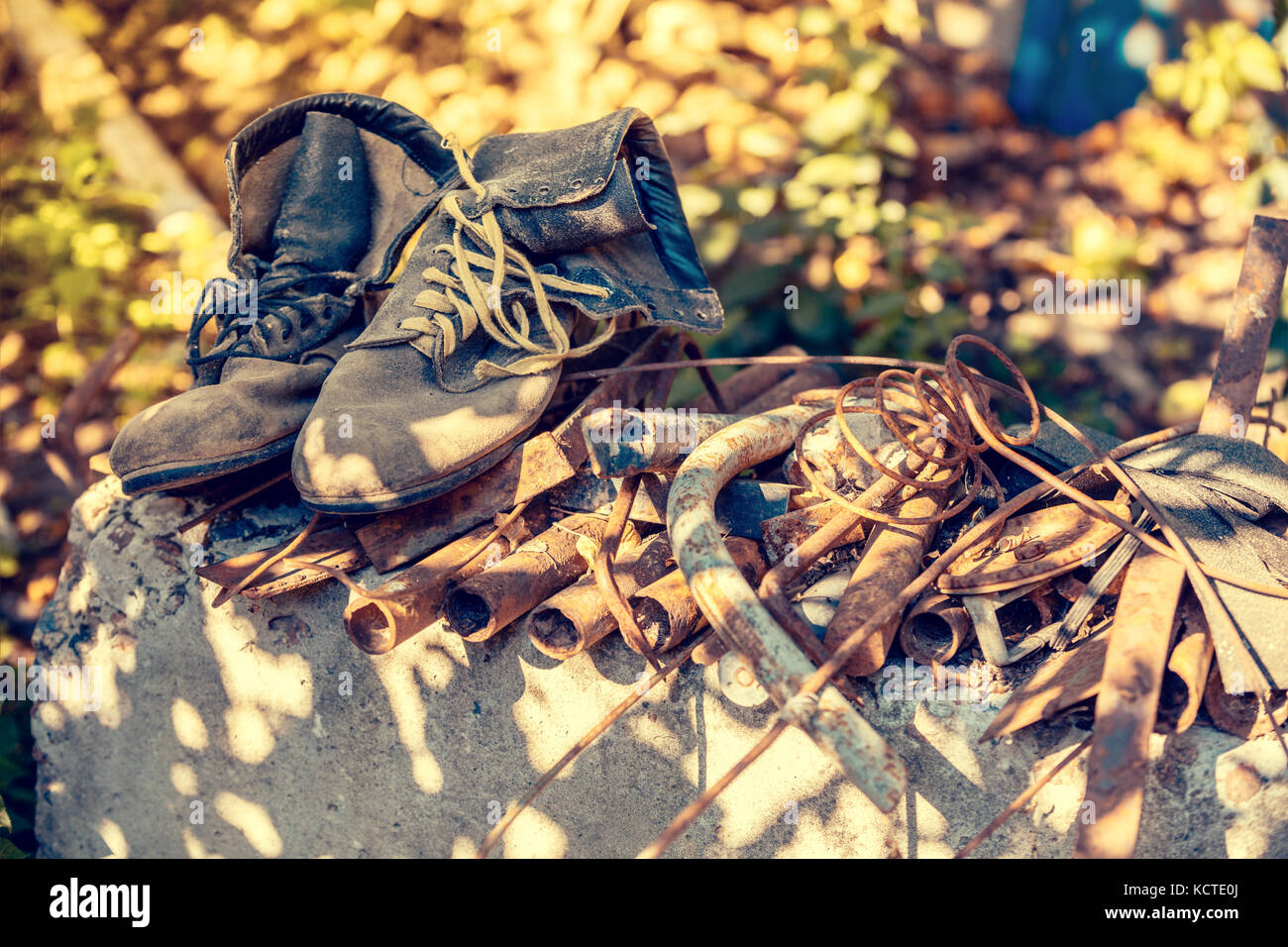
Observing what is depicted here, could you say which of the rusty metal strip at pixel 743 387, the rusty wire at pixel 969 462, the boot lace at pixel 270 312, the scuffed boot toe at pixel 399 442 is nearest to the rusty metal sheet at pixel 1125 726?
the rusty wire at pixel 969 462

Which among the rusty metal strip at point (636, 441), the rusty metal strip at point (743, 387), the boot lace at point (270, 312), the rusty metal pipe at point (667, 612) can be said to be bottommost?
the rusty metal pipe at point (667, 612)

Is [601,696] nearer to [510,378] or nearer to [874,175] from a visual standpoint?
[510,378]

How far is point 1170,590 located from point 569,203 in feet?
4.19

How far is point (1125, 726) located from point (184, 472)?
1.61 metres

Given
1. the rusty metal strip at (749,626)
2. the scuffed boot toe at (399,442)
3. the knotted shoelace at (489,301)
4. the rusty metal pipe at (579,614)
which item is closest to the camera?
the rusty metal strip at (749,626)

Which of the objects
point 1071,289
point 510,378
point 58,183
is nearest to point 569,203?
point 510,378

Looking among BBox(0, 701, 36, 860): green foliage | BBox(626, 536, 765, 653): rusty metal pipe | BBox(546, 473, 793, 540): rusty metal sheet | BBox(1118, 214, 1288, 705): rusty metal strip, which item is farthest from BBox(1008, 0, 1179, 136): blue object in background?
BBox(0, 701, 36, 860): green foliage

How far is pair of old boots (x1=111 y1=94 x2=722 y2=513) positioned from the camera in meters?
1.74

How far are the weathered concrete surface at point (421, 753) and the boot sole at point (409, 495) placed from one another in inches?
8.6

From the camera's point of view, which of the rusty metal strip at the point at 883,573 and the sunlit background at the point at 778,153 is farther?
the sunlit background at the point at 778,153

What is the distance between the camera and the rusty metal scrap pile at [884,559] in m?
1.32

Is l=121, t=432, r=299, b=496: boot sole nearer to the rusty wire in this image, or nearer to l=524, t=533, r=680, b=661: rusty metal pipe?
l=524, t=533, r=680, b=661: rusty metal pipe

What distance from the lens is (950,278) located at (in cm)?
359

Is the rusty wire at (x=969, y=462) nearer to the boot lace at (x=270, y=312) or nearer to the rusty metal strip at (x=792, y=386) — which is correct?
the rusty metal strip at (x=792, y=386)
